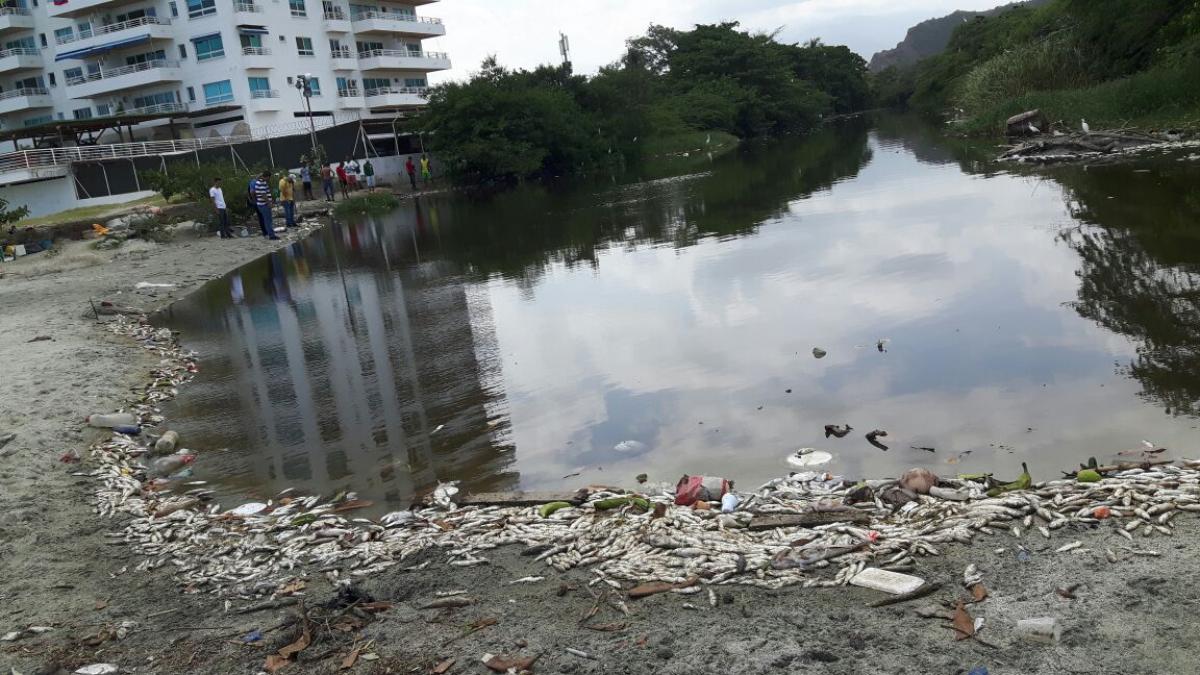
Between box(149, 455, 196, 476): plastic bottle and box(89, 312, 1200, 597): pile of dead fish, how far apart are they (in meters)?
0.93

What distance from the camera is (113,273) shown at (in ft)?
68.2

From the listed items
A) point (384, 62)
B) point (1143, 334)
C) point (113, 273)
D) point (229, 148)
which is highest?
point (384, 62)

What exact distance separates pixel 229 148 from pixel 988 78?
118 feet

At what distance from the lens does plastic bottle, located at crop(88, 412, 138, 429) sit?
8906 mm

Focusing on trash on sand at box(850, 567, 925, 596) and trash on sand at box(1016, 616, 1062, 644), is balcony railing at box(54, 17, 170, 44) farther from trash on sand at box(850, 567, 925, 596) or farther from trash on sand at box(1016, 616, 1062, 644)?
trash on sand at box(1016, 616, 1062, 644)

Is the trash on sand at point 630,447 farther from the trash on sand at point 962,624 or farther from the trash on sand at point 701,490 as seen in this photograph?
the trash on sand at point 962,624

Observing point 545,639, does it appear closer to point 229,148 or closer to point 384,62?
point 229,148

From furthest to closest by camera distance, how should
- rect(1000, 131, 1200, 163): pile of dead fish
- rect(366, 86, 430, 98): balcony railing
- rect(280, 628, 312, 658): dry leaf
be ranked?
rect(366, 86, 430, 98): balcony railing → rect(1000, 131, 1200, 163): pile of dead fish → rect(280, 628, 312, 658): dry leaf

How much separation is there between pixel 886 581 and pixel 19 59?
80.5 meters

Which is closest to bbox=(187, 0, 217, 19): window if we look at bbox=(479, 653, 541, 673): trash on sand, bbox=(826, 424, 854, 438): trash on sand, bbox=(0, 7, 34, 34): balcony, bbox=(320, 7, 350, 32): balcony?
bbox=(320, 7, 350, 32): balcony

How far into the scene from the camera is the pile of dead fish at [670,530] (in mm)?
4883

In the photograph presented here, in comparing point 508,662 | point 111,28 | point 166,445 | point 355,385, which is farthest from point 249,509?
point 111,28

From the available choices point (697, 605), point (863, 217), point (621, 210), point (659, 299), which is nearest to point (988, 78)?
point (621, 210)

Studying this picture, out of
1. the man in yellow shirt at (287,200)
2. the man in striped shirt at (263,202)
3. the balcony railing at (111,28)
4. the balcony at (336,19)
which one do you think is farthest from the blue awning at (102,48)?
the man in striped shirt at (263,202)
